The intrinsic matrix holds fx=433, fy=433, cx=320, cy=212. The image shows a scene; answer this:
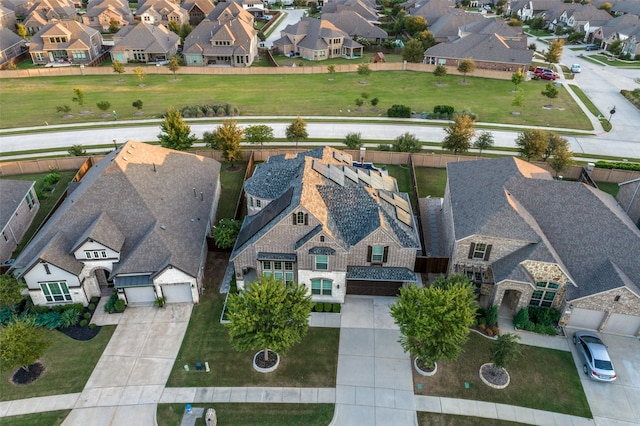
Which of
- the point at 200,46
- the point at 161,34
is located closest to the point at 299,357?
the point at 200,46

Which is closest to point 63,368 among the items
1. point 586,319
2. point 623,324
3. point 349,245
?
point 349,245

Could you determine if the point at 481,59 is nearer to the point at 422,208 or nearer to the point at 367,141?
the point at 367,141

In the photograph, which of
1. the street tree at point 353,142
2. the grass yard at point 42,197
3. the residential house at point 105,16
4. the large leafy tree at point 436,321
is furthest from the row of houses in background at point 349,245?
the residential house at point 105,16

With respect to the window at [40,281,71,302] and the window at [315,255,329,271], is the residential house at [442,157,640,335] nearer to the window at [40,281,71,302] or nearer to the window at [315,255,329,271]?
the window at [315,255,329,271]

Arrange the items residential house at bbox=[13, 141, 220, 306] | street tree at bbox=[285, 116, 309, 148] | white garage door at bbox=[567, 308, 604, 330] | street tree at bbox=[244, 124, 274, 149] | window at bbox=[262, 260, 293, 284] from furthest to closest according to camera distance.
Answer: street tree at bbox=[285, 116, 309, 148] < street tree at bbox=[244, 124, 274, 149] < window at bbox=[262, 260, 293, 284] < residential house at bbox=[13, 141, 220, 306] < white garage door at bbox=[567, 308, 604, 330]

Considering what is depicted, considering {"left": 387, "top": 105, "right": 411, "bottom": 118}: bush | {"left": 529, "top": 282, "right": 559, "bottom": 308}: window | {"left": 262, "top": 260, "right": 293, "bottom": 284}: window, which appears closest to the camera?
{"left": 529, "top": 282, "right": 559, "bottom": 308}: window

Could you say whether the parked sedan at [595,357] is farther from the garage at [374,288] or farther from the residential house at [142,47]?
the residential house at [142,47]

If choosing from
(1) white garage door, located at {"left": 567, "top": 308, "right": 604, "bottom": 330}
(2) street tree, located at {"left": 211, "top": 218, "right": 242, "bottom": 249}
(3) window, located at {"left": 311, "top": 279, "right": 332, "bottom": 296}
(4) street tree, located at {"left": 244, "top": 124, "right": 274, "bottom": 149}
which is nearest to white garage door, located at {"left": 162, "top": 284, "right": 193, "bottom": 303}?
(2) street tree, located at {"left": 211, "top": 218, "right": 242, "bottom": 249}
